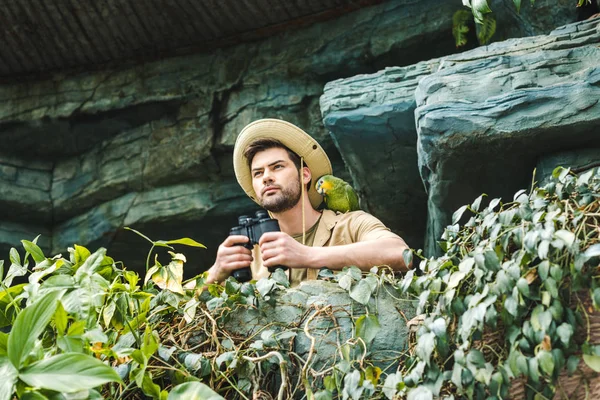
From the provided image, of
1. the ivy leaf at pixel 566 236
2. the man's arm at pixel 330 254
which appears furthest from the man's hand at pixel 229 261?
the ivy leaf at pixel 566 236

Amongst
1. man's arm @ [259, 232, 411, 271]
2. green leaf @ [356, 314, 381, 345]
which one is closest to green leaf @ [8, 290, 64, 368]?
green leaf @ [356, 314, 381, 345]

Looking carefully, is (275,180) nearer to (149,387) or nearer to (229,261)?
(229,261)

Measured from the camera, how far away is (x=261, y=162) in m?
3.95

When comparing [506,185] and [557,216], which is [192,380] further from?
[506,185]

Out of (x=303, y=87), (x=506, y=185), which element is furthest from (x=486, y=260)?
(x=303, y=87)

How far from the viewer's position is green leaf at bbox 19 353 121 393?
2.43m

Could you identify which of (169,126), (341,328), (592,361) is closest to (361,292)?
(341,328)

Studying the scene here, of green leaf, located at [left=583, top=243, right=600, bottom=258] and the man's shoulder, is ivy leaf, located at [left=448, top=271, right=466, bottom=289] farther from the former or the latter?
the man's shoulder

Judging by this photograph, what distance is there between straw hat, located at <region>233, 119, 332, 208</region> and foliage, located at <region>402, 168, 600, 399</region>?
4.51ft

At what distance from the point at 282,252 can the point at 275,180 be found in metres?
0.55

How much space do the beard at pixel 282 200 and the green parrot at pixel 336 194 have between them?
172mm

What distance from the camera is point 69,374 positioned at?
245 centimetres

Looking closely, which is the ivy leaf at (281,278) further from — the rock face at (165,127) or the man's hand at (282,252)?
the rock face at (165,127)

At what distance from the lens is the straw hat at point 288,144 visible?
13.1 feet
